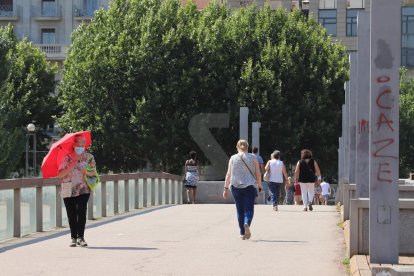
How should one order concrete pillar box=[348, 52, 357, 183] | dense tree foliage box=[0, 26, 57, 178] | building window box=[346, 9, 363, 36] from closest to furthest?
1. concrete pillar box=[348, 52, 357, 183]
2. dense tree foliage box=[0, 26, 57, 178]
3. building window box=[346, 9, 363, 36]

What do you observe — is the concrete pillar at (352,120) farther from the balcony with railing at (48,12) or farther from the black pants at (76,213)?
the balcony with railing at (48,12)

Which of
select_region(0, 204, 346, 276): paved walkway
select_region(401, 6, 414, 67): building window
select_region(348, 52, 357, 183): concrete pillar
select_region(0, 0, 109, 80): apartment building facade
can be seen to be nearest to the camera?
select_region(0, 204, 346, 276): paved walkway

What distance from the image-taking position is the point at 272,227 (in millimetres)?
19031

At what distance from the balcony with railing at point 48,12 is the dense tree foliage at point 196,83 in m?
25.8

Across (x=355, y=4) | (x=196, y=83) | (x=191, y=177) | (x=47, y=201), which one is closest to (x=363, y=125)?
(x=47, y=201)

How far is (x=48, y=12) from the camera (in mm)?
76875

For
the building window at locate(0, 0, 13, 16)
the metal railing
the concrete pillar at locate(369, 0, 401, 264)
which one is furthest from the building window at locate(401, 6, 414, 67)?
the concrete pillar at locate(369, 0, 401, 264)

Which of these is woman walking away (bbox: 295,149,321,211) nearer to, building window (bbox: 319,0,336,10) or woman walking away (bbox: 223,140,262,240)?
woman walking away (bbox: 223,140,262,240)

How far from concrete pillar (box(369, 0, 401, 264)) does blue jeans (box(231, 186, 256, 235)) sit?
18.4 ft

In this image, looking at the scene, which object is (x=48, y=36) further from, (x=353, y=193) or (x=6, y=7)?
(x=353, y=193)

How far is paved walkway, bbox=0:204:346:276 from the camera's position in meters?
11.9

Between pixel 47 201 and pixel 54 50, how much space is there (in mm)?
57831

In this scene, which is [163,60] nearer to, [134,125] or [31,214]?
[134,125]

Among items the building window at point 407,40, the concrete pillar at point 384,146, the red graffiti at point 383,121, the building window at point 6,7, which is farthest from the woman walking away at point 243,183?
the building window at point 407,40
